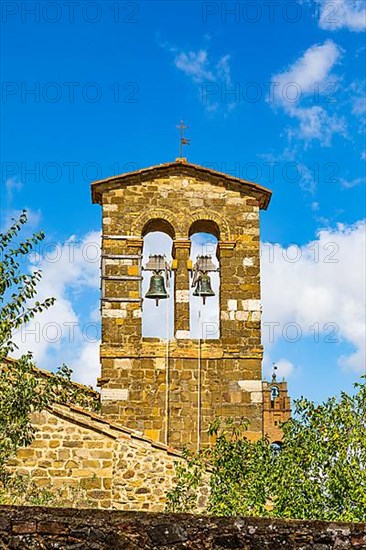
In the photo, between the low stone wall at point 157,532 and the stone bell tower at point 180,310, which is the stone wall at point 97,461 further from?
Result: the low stone wall at point 157,532

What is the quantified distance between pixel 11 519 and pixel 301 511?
7459 mm

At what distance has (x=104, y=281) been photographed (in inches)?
669

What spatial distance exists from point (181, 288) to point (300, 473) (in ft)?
17.4

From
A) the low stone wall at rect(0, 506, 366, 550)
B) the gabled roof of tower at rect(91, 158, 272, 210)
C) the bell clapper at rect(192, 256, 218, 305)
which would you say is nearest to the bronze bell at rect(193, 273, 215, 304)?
the bell clapper at rect(192, 256, 218, 305)

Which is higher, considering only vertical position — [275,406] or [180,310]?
[275,406]

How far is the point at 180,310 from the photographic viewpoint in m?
16.9

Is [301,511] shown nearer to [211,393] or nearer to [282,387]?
[211,393]

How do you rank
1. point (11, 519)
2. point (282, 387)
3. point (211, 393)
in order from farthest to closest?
point (282, 387) < point (211, 393) < point (11, 519)

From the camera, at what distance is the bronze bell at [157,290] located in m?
17.0

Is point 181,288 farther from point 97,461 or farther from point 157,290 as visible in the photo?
point 97,461

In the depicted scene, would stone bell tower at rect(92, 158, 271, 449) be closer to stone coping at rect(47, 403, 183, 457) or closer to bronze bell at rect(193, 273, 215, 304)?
bronze bell at rect(193, 273, 215, 304)

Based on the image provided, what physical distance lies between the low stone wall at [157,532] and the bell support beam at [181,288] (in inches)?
437

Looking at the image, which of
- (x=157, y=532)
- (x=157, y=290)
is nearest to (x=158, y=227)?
(x=157, y=290)

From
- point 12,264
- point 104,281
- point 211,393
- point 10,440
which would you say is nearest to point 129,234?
point 104,281
